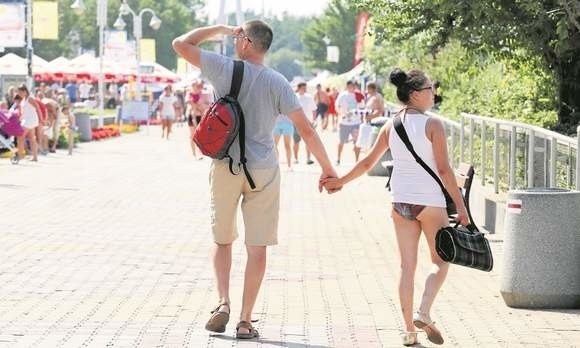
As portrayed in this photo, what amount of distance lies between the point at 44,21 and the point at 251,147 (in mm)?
33233

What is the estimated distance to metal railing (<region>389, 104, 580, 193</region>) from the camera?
11.8m

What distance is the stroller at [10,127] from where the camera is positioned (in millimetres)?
28728

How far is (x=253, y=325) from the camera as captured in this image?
340 inches

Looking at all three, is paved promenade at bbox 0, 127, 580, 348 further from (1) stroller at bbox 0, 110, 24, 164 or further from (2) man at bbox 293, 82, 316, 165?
(1) stroller at bbox 0, 110, 24, 164

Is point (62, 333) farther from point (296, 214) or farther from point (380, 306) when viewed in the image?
point (296, 214)

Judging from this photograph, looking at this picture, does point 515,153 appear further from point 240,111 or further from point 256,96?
point 240,111

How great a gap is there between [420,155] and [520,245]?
1.80 metres

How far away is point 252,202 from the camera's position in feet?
27.1

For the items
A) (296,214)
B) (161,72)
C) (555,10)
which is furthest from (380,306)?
(161,72)

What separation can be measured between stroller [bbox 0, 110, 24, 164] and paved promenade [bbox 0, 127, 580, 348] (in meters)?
8.68

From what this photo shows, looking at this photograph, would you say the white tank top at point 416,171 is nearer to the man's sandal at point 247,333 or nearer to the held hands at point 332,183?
the held hands at point 332,183

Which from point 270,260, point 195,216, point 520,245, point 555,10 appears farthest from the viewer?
point 195,216

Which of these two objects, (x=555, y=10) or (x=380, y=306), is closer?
(x=380, y=306)

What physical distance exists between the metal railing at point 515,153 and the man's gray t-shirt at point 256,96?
11.1ft
